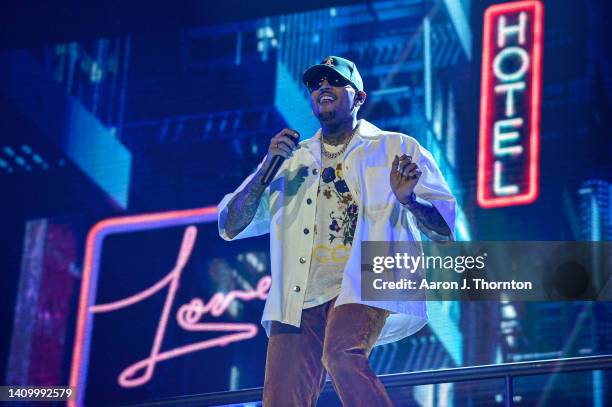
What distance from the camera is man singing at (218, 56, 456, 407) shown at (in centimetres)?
238

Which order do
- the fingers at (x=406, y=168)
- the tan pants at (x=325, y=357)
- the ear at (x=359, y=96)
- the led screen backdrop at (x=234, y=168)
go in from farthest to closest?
the led screen backdrop at (x=234, y=168)
the ear at (x=359, y=96)
the fingers at (x=406, y=168)
the tan pants at (x=325, y=357)

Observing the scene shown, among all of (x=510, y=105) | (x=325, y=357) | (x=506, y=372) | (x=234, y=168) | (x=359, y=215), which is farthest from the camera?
(x=234, y=168)

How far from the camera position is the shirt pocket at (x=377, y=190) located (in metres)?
2.56

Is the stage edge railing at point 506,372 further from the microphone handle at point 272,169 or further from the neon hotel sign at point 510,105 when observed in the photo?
the neon hotel sign at point 510,105

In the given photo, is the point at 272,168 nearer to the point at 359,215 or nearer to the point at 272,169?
the point at 272,169

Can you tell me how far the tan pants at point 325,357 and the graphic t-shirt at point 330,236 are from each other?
5 centimetres

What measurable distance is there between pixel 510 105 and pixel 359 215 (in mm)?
3373

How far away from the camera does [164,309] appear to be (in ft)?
19.4

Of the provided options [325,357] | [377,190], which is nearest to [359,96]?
[377,190]

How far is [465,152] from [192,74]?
1.91 meters

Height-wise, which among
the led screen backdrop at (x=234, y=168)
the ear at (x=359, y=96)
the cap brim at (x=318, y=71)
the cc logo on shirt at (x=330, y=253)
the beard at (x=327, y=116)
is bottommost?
the cc logo on shirt at (x=330, y=253)

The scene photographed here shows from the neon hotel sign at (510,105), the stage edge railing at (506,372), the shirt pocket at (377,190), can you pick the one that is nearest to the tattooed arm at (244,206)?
the shirt pocket at (377,190)

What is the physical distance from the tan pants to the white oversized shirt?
0.14ft

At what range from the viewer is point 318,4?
19.9ft
